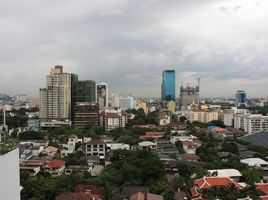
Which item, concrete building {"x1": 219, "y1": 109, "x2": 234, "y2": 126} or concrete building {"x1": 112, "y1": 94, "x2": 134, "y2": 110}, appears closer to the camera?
concrete building {"x1": 219, "y1": 109, "x2": 234, "y2": 126}

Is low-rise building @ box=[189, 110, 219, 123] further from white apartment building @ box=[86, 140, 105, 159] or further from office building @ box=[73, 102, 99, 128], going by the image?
white apartment building @ box=[86, 140, 105, 159]

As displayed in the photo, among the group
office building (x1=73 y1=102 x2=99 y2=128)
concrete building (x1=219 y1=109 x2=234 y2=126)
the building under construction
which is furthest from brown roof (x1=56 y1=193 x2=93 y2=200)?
the building under construction

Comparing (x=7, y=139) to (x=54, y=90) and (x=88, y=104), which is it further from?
(x=54, y=90)

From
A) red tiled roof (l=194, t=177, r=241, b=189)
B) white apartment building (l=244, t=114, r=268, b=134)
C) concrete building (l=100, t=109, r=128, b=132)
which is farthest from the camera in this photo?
concrete building (l=100, t=109, r=128, b=132)

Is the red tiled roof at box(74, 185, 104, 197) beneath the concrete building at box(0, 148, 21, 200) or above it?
beneath

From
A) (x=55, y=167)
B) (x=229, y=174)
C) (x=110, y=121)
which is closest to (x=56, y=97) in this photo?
(x=110, y=121)

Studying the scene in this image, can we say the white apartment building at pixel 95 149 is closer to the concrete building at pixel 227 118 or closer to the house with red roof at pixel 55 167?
the house with red roof at pixel 55 167

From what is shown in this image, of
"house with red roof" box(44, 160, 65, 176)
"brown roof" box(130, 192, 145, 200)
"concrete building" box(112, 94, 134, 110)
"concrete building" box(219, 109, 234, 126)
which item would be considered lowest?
"house with red roof" box(44, 160, 65, 176)

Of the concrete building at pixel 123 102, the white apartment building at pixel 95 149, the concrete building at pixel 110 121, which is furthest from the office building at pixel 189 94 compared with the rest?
the white apartment building at pixel 95 149
